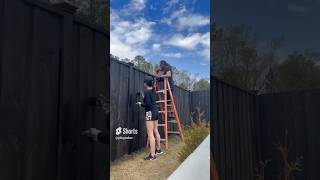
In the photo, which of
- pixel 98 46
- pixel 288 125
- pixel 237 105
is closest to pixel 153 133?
pixel 98 46

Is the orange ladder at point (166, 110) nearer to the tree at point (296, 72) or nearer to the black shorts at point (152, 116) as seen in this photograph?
the black shorts at point (152, 116)

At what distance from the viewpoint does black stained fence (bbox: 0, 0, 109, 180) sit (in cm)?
229

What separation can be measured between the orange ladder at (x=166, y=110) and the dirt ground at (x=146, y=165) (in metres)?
0.05

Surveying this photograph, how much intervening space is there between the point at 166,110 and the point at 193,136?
24cm

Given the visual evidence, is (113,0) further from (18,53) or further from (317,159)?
(317,159)

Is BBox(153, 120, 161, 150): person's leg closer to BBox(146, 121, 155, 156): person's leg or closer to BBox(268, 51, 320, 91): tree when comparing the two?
BBox(146, 121, 155, 156): person's leg

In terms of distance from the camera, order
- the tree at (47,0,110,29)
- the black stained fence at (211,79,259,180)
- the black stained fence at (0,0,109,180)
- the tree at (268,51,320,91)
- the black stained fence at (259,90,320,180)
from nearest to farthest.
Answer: the black stained fence at (0,0,109,180) < the black stained fence at (211,79,259,180) < the tree at (47,0,110,29) < the black stained fence at (259,90,320,180) < the tree at (268,51,320,91)

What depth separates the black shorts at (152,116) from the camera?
8.09 ft

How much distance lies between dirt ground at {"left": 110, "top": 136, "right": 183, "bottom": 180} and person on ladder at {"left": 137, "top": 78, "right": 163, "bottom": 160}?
56 millimetres

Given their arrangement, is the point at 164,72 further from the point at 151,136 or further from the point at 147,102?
the point at 151,136

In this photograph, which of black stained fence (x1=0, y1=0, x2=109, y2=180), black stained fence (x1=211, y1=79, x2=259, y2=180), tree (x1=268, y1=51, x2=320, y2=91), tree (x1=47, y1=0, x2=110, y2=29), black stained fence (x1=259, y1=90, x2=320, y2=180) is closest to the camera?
black stained fence (x1=0, y1=0, x2=109, y2=180)

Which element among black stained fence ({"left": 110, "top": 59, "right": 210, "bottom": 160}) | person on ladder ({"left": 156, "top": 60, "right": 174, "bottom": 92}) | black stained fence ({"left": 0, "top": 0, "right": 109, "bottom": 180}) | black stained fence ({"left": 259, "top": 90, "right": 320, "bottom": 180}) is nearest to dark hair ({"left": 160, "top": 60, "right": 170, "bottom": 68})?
person on ladder ({"left": 156, "top": 60, "right": 174, "bottom": 92})

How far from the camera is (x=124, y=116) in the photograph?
2393 millimetres

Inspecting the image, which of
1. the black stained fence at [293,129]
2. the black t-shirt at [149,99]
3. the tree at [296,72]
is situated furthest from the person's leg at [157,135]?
the tree at [296,72]
